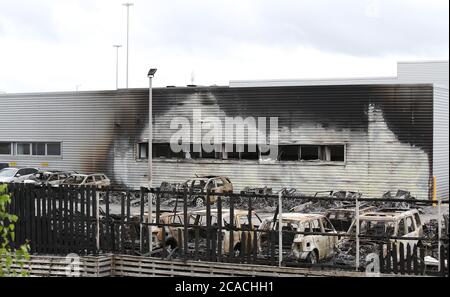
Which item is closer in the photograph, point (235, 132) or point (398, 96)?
point (398, 96)

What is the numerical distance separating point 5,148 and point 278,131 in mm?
17681

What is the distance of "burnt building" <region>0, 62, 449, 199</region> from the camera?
97.9 ft

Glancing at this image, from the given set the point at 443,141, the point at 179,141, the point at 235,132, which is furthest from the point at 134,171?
the point at 443,141

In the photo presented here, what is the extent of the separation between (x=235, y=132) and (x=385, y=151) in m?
7.49

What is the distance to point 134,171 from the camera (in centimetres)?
3547

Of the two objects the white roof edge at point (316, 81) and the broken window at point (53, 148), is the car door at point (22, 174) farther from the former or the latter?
the white roof edge at point (316, 81)

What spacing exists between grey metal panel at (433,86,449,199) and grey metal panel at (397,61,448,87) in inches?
720

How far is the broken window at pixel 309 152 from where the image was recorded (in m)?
31.6

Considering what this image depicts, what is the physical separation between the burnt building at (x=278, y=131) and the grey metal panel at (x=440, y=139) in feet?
0.16

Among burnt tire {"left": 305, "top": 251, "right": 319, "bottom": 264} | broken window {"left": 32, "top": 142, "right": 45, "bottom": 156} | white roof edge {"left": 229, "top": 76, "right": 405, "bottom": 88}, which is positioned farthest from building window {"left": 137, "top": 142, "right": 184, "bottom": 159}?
burnt tire {"left": 305, "top": 251, "right": 319, "bottom": 264}

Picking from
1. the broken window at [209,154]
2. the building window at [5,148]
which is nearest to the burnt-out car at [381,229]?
the broken window at [209,154]

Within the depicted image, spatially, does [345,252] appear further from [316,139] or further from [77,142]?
[77,142]

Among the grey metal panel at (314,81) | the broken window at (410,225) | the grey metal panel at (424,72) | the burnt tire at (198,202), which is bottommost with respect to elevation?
the burnt tire at (198,202)
